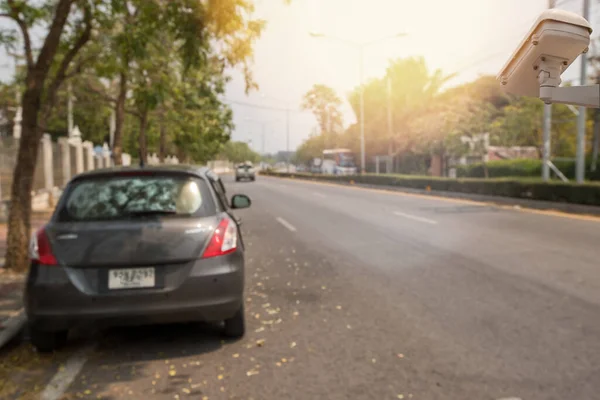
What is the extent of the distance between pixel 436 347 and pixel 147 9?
6.81 metres

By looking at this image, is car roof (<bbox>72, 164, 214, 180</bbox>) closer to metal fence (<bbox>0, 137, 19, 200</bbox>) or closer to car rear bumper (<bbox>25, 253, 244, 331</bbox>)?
car rear bumper (<bbox>25, 253, 244, 331</bbox>)

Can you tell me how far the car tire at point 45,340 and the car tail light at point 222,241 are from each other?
148 cm

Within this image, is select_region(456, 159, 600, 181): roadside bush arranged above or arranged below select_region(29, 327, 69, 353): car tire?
above

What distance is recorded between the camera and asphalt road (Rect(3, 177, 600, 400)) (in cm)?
391

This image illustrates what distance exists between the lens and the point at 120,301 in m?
4.47

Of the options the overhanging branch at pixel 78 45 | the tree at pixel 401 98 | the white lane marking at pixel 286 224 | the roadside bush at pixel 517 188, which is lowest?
the white lane marking at pixel 286 224

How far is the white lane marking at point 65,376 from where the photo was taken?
3.89 meters

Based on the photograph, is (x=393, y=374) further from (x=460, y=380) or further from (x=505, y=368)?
(x=505, y=368)

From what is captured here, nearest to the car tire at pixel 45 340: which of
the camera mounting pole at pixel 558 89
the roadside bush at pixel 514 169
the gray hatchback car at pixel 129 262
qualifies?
the gray hatchback car at pixel 129 262

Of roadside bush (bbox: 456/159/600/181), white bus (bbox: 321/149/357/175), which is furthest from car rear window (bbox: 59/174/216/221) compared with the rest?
white bus (bbox: 321/149/357/175)

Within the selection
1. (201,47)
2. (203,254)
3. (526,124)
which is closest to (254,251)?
(201,47)

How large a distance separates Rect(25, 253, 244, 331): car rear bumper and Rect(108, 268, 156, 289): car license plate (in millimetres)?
49

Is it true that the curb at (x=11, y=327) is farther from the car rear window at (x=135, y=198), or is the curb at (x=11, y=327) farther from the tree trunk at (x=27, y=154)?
the tree trunk at (x=27, y=154)

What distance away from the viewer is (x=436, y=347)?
185 inches
